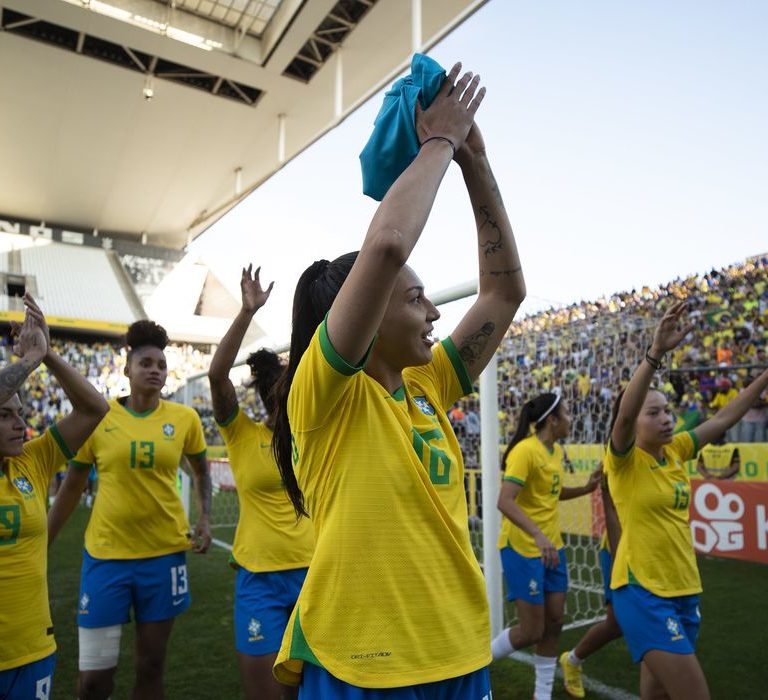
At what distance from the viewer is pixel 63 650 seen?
17.2 ft

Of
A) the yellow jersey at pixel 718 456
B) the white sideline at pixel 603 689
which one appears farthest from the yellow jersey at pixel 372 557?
the yellow jersey at pixel 718 456

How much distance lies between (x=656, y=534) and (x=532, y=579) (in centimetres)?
129

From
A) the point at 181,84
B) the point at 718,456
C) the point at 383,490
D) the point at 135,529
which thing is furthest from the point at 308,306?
the point at 181,84

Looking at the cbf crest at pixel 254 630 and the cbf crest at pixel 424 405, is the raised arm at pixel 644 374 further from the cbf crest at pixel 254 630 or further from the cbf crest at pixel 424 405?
the cbf crest at pixel 254 630

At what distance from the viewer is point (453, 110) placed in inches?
55.4

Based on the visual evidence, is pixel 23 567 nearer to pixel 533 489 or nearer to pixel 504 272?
pixel 504 272

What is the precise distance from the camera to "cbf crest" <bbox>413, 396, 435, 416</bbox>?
168 centimetres

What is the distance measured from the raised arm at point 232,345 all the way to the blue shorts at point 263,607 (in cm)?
89

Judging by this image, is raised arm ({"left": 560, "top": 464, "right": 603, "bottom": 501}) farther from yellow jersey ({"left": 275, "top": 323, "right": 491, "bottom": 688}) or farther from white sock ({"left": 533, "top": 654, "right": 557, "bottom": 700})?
yellow jersey ({"left": 275, "top": 323, "right": 491, "bottom": 688})

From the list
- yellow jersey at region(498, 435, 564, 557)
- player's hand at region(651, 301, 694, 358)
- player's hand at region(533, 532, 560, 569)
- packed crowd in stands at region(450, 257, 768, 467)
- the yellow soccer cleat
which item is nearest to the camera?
player's hand at region(651, 301, 694, 358)

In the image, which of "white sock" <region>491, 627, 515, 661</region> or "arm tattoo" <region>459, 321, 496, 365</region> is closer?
"arm tattoo" <region>459, 321, 496, 365</region>

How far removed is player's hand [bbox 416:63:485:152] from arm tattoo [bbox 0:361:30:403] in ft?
5.92

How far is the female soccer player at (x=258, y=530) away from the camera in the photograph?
3170 millimetres

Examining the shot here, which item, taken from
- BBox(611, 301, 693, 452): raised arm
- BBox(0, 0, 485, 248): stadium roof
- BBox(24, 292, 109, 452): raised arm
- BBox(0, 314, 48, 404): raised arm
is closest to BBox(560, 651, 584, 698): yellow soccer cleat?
BBox(611, 301, 693, 452): raised arm
